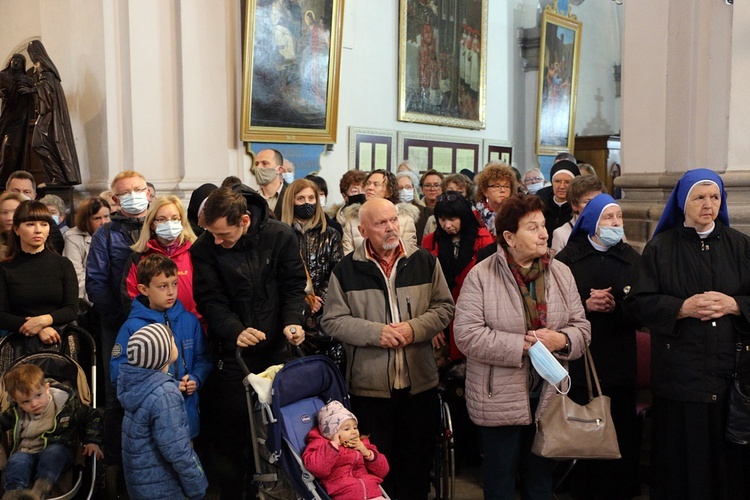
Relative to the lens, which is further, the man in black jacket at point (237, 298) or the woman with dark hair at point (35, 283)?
the woman with dark hair at point (35, 283)

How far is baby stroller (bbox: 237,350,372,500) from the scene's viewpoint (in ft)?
11.7

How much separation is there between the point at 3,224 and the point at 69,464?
2270mm

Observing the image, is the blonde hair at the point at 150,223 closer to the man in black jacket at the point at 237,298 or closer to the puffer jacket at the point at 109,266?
the puffer jacket at the point at 109,266

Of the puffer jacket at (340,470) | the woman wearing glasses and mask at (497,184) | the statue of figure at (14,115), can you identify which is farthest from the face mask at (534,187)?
the statue of figure at (14,115)

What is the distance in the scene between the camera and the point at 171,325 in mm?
4098

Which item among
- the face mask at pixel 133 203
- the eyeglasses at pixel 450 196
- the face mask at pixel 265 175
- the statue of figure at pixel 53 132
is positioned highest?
the statue of figure at pixel 53 132

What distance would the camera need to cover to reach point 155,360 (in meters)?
3.77

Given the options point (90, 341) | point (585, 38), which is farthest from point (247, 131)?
point (585, 38)

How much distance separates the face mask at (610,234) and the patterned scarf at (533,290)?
57 centimetres

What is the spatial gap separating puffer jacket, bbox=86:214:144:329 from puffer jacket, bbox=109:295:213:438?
859mm

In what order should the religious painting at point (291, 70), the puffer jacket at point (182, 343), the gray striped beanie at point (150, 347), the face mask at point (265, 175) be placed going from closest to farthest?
the gray striped beanie at point (150, 347), the puffer jacket at point (182, 343), the face mask at point (265, 175), the religious painting at point (291, 70)

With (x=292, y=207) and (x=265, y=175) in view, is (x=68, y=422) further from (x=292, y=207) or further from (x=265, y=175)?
(x=265, y=175)

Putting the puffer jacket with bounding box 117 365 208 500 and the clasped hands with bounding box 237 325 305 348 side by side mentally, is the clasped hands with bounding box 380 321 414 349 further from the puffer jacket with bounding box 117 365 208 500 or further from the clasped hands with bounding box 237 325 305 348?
the puffer jacket with bounding box 117 365 208 500

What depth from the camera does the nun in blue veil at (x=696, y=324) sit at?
12.3ft
